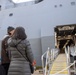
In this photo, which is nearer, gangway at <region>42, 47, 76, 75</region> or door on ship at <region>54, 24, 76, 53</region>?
gangway at <region>42, 47, 76, 75</region>

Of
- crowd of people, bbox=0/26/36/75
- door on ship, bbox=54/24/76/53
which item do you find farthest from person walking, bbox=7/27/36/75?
door on ship, bbox=54/24/76/53

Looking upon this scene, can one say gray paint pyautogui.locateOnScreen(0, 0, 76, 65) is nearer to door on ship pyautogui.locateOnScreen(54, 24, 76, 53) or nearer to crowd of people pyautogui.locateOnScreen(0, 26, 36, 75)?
door on ship pyautogui.locateOnScreen(54, 24, 76, 53)

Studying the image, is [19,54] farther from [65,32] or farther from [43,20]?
[65,32]

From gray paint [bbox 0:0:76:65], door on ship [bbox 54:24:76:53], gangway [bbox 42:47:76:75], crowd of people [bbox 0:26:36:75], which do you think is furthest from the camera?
door on ship [bbox 54:24:76:53]

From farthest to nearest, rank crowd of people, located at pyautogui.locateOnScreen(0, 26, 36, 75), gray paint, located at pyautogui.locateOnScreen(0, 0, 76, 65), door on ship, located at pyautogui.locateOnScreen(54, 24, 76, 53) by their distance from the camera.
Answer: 1. door on ship, located at pyautogui.locateOnScreen(54, 24, 76, 53)
2. gray paint, located at pyautogui.locateOnScreen(0, 0, 76, 65)
3. crowd of people, located at pyautogui.locateOnScreen(0, 26, 36, 75)

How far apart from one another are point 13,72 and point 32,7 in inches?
443

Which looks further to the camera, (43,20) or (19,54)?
(43,20)

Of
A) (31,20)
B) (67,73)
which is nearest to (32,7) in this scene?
(31,20)

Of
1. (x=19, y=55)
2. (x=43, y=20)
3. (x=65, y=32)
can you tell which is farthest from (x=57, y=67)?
(x=65, y=32)

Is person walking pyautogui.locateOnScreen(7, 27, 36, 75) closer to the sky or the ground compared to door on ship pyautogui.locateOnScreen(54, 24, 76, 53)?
closer to the sky

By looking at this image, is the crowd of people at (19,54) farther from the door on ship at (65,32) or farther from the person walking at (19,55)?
the door on ship at (65,32)

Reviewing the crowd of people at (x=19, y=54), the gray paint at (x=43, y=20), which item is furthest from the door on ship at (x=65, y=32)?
the crowd of people at (x=19, y=54)

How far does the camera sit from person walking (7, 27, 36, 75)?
3.34m

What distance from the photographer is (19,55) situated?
3.41 m
